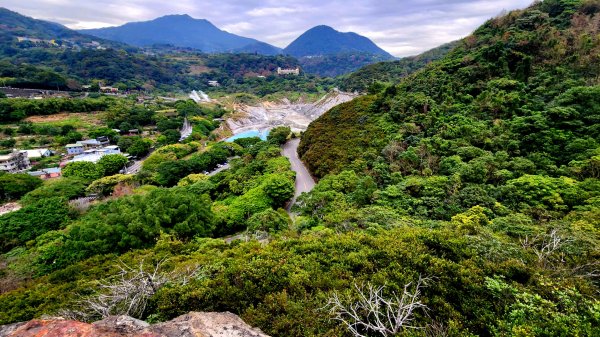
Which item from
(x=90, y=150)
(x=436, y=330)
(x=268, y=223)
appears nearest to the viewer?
(x=436, y=330)

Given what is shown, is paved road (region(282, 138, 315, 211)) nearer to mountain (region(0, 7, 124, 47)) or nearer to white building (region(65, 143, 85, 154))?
white building (region(65, 143, 85, 154))

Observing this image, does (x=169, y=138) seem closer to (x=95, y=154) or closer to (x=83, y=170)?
(x=95, y=154)

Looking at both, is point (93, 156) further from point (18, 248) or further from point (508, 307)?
point (508, 307)

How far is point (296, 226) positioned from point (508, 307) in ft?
39.7

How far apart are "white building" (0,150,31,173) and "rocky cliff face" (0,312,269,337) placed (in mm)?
38521

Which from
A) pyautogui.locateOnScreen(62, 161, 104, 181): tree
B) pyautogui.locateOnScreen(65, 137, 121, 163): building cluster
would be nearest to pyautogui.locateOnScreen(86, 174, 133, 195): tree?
pyautogui.locateOnScreen(62, 161, 104, 181): tree

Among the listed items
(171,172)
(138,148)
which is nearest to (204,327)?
(171,172)

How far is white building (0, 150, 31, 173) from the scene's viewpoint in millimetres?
31411

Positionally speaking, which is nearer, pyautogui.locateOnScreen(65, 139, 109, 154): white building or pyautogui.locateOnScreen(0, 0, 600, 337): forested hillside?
pyautogui.locateOnScreen(0, 0, 600, 337): forested hillside

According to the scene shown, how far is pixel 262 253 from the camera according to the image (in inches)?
359

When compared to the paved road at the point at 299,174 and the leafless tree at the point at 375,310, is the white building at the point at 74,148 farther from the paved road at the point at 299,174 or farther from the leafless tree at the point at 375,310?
the leafless tree at the point at 375,310

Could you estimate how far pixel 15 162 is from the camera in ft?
106

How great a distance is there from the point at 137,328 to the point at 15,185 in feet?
110

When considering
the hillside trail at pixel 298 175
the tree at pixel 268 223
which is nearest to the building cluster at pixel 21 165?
the hillside trail at pixel 298 175
